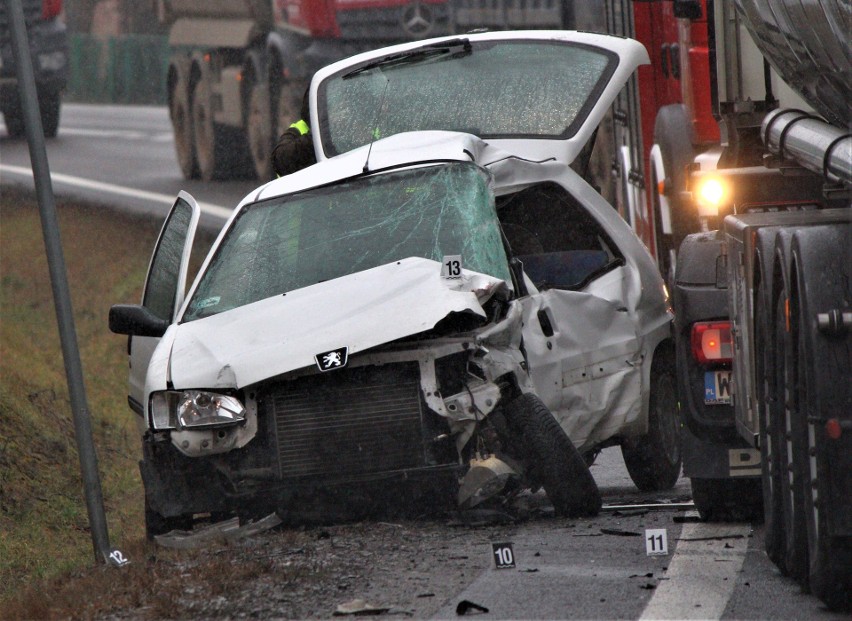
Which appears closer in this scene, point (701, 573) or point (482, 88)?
point (701, 573)

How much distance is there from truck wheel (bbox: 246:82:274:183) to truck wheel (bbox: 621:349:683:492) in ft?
43.6

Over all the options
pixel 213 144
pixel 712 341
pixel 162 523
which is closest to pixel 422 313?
pixel 712 341

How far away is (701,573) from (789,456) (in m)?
0.64

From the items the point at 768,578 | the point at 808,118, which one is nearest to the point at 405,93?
the point at 808,118

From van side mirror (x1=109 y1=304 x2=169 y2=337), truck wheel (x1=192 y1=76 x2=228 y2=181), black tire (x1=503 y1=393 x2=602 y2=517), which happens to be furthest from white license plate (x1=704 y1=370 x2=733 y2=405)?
truck wheel (x1=192 y1=76 x2=228 y2=181)

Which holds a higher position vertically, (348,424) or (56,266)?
(56,266)

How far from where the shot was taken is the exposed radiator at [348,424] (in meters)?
7.28

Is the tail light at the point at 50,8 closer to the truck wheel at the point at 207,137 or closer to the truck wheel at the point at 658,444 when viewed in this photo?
the truck wheel at the point at 207,137

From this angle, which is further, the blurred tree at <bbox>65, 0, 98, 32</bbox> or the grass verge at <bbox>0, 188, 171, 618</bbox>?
the blurred tree at <bbox>65, 0, 98, 32</bbox>

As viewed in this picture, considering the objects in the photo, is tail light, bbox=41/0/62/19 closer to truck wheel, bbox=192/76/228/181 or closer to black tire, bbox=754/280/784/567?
truck wheel, bbox=192/76/228/181

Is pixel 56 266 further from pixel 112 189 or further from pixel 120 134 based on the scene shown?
pixel 120 134

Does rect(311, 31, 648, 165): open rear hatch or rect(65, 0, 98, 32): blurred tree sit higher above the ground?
rect(311, 31, 648, 165): open rear hatch

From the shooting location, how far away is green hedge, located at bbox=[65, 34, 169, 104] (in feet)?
119

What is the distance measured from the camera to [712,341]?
7129mm
